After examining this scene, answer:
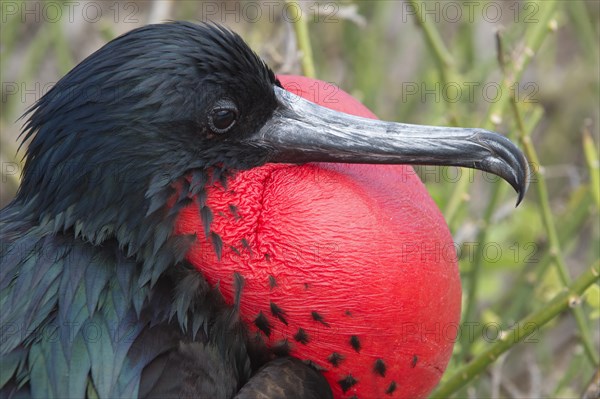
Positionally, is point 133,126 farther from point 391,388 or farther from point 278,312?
point 391,388

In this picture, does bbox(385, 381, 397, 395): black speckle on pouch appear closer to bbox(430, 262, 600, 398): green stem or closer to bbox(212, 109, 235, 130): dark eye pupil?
bbox(430, 262, 600, 398): green stem

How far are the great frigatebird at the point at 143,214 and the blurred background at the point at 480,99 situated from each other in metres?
0.34

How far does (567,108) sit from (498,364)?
1.89 meters

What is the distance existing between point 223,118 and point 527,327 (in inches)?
29.0

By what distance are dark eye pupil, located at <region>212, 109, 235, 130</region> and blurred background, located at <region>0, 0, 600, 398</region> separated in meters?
0.34

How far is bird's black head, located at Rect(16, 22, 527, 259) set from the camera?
69.5 inches

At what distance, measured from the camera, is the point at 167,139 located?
1.79 m

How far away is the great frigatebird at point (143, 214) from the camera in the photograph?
1709mm

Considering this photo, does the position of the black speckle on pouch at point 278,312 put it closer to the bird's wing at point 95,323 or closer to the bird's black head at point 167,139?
the bird's wing at point 95,323

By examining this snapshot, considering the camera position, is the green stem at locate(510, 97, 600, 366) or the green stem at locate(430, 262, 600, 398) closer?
the green stem at locate(430, 262, 600, 398)

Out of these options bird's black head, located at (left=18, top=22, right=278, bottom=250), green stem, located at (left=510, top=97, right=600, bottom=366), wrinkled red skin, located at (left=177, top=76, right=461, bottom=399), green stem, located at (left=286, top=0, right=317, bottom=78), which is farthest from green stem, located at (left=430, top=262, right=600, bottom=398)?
green stem, located at (left=286, top=0, right=317, bottom=78)

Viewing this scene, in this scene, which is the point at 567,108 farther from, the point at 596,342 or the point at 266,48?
the point at 266,48

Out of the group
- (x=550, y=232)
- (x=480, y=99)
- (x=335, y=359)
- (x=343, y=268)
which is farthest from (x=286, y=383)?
(x=480, y=99)

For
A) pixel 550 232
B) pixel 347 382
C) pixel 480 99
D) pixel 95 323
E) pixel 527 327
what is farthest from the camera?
pixel 480 99
